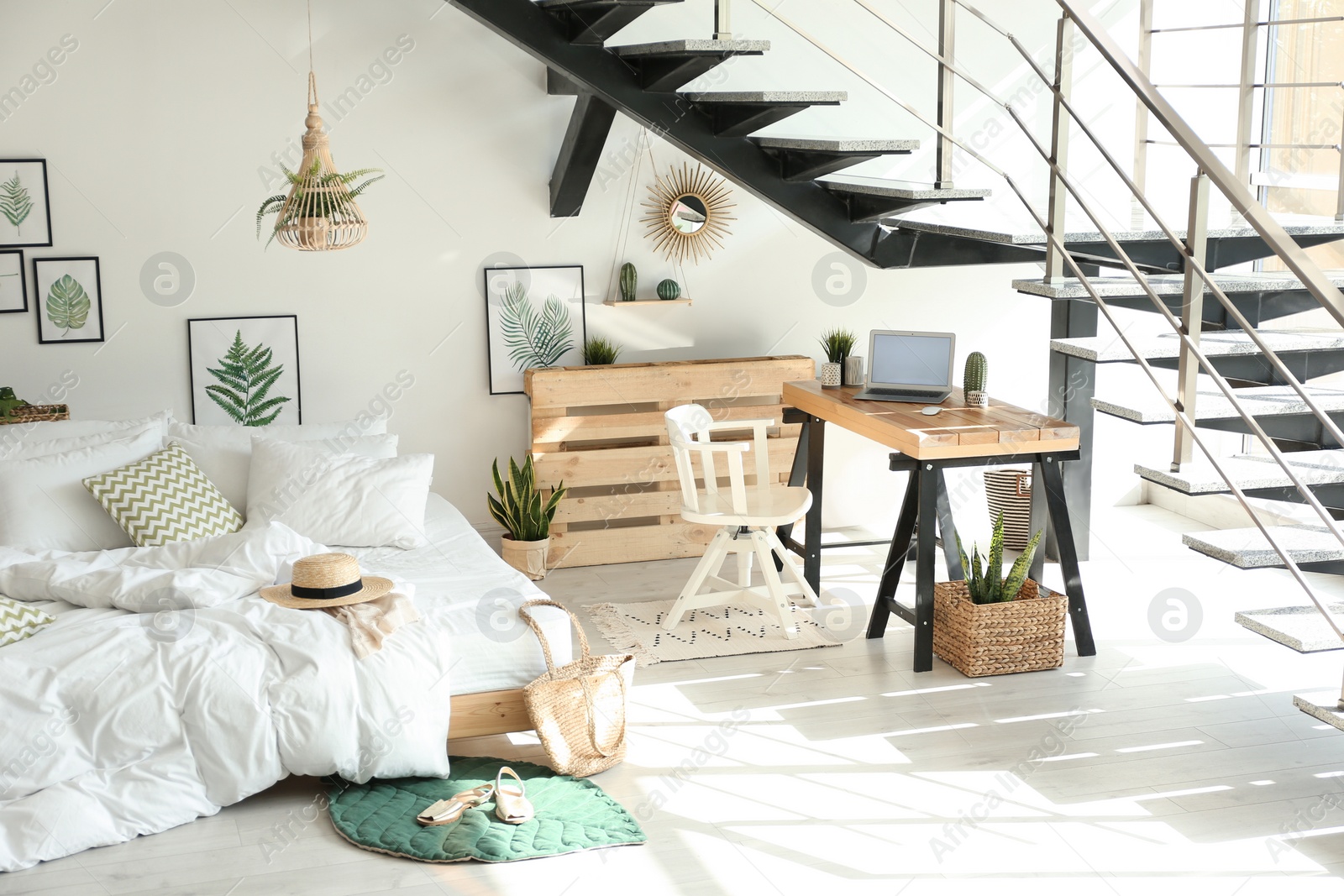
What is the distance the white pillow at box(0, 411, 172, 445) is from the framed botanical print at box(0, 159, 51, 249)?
936 millimetres

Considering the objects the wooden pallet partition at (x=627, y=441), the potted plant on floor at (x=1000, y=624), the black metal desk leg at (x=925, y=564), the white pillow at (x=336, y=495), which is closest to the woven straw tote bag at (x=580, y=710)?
the white pillow at (x=336, y=495)

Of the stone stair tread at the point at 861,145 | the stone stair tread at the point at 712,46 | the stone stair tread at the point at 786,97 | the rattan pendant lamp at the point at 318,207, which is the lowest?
the rattan pendant lamp at the point at 318,207

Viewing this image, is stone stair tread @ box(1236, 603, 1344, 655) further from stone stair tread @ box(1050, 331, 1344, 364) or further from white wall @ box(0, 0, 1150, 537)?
white wall @ box(0, 0, 1150, 537)

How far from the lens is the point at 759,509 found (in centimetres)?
442

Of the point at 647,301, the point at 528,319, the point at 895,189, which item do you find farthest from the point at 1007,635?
the point at 528,319

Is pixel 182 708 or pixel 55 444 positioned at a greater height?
pixel 55 444

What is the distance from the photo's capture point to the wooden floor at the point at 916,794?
2816 mm

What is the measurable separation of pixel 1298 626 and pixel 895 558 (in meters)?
1.43

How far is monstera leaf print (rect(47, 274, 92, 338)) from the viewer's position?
→ 4.91 metres

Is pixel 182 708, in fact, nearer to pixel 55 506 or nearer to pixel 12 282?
pixel 55 506

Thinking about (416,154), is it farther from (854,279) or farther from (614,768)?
(614,768)

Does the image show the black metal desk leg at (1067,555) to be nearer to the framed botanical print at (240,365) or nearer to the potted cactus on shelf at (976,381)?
the potted cactus on shelf at (976,381)

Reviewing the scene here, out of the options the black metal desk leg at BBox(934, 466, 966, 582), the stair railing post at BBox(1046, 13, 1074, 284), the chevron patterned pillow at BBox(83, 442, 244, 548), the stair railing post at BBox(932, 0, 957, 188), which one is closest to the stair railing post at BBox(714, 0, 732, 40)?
the stair railing post at BBox(932, 0, 957, 188)

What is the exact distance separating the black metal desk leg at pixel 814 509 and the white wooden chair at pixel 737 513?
15 cm
